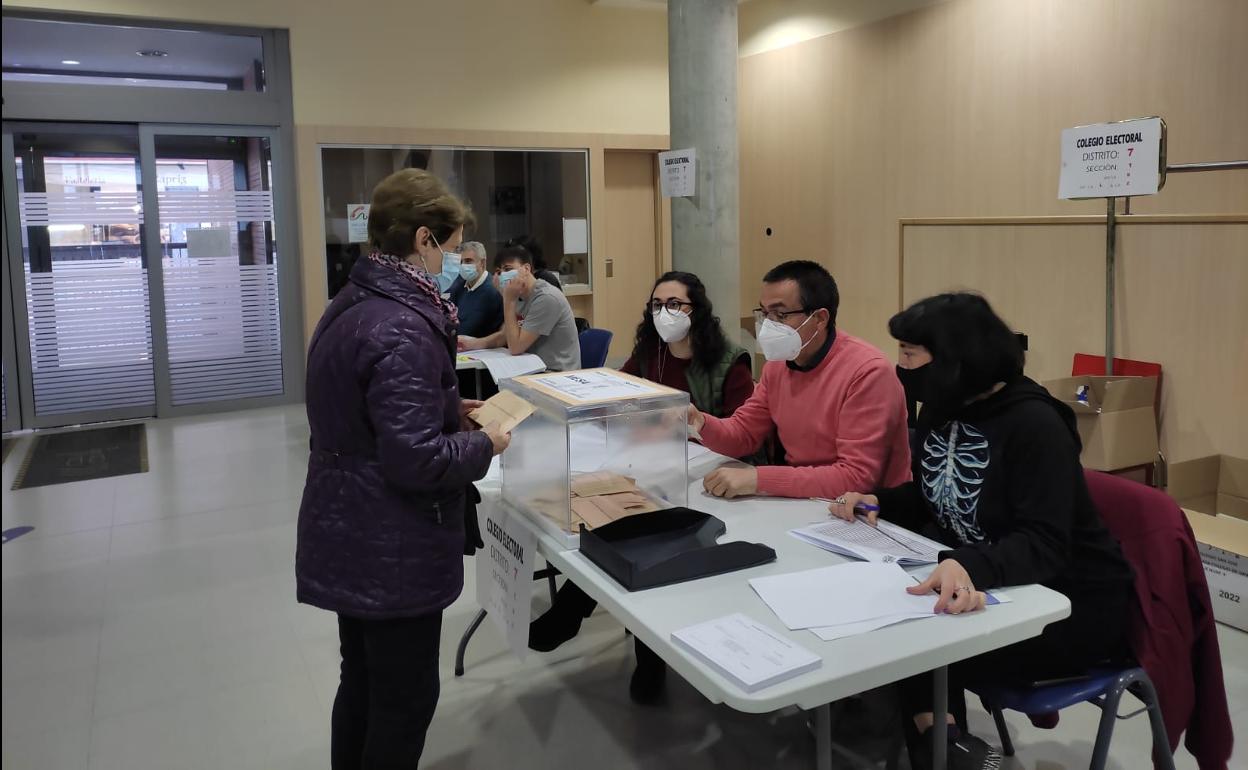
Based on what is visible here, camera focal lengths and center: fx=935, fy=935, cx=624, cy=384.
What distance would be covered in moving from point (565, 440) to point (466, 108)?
605 centimetres

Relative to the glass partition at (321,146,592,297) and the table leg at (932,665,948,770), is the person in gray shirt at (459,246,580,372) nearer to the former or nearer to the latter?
the glass partition at (321,146,592,297)

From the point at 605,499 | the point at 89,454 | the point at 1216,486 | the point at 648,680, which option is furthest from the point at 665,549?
the point at 89,454

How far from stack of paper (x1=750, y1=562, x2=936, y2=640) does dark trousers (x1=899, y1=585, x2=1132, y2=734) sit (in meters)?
0.32

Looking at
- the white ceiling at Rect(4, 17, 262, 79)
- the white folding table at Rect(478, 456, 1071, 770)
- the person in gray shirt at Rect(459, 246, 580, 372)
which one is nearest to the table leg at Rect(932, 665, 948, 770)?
the white folding table at Rect(478, 456, 1071, 770)

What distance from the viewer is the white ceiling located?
6.15 metres

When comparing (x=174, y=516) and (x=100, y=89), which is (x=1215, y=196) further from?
(x=100, y=89)

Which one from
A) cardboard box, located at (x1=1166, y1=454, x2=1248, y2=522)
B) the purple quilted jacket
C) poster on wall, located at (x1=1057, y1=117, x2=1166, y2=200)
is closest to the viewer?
the purple quilted jacket

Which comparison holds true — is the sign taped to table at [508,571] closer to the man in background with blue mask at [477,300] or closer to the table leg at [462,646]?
the table leg at [462,646]

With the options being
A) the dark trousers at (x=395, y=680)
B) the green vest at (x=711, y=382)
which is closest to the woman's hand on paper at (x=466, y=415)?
the dark trousers at (x=395, y=680)

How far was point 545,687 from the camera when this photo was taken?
2.73 meters

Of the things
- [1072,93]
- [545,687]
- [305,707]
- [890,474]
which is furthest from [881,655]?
[1072,93]

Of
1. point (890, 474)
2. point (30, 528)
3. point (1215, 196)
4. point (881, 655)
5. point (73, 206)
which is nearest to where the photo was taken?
point (30, 528)

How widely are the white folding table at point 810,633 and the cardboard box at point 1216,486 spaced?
8.97 ft

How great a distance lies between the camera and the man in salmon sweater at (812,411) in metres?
2.25
